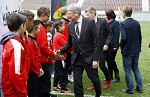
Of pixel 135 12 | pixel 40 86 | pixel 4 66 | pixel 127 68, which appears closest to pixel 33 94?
pixel 40 86

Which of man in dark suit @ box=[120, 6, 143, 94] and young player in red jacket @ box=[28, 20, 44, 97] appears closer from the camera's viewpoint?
young player in red jacket @ box=[28, 20, 44, 97]

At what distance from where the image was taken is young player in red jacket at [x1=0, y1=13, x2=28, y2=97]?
9.63ft

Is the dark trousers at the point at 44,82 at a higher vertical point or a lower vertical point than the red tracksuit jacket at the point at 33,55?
lower

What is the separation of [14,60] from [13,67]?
77mm

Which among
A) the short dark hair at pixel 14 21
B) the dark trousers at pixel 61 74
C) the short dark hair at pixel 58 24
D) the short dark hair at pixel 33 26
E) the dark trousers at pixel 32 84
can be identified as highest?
the short dark hair at pixel 14 21

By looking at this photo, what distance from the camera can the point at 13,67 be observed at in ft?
9.61

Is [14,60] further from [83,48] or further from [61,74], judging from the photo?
[61,74]

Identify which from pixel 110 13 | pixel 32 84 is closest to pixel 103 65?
pixel 110 13

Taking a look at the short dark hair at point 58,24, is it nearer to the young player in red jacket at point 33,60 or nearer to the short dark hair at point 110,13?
the short dark hair at point 110,13

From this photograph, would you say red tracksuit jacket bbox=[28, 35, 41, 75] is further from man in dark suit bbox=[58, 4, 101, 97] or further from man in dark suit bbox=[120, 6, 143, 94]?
man in dark suit bbox=[120, 6, 143, 94]

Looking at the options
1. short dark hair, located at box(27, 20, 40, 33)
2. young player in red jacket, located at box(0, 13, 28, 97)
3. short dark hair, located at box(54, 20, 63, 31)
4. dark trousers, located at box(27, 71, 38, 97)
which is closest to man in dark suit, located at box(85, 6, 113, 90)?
short dark hair, located at box(54, 20, 63, 31)

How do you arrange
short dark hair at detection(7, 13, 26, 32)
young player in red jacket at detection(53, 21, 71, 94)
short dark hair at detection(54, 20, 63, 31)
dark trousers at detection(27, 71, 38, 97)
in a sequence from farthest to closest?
young player in red jacket at detection(53, 21, 71, 94), short dark hair at detection(54, 20, 63, 31), dark trousers at detection(27, 71, 38, 97), short dark hair at detection(7, 13, 26, 32)

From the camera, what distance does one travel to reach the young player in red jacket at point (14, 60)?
2.94m

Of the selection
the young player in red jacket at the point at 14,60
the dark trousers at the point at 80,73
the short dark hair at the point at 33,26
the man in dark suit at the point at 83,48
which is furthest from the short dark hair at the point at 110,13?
the young player in red jacket at the point at 14,60
